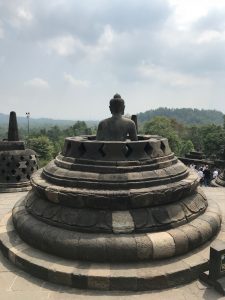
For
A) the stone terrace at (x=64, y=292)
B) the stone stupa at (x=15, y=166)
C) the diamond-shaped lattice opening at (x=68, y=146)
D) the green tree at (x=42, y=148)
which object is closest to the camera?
the stone terrace at (x=64, y=292)

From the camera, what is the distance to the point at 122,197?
16.2 feet

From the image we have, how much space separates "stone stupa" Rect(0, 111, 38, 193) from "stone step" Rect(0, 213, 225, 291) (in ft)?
19.3

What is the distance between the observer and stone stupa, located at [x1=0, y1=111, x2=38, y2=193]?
1059 centimetres

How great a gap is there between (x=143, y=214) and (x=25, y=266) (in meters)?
2.01

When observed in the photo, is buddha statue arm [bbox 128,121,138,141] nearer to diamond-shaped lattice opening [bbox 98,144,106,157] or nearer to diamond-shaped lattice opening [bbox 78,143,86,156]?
diamond-shaped lattice opening [bbox 98,144,106,157]

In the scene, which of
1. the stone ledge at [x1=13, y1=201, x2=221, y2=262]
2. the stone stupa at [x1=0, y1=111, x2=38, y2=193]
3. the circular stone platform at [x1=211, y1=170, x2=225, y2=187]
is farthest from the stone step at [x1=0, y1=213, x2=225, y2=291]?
the circular stone platform at [x1=211, y1=170, x2=225, y2=187]

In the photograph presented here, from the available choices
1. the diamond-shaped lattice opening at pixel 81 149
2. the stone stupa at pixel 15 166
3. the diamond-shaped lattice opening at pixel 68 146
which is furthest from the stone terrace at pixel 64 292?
the stone stupa at pixel 15 166

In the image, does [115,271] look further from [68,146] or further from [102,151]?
[68,146]

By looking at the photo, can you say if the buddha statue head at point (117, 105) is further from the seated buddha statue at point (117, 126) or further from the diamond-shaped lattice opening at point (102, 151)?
the diamond-shaped lattice opening at point (102, 151)

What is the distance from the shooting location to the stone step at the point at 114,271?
4.32m

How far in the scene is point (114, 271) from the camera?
4.43 metres

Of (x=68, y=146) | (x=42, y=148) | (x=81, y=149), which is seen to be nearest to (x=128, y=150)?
(x=81, y=149)

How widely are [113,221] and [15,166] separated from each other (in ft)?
22.1

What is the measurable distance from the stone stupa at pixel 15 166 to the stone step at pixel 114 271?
5876 millimetres
